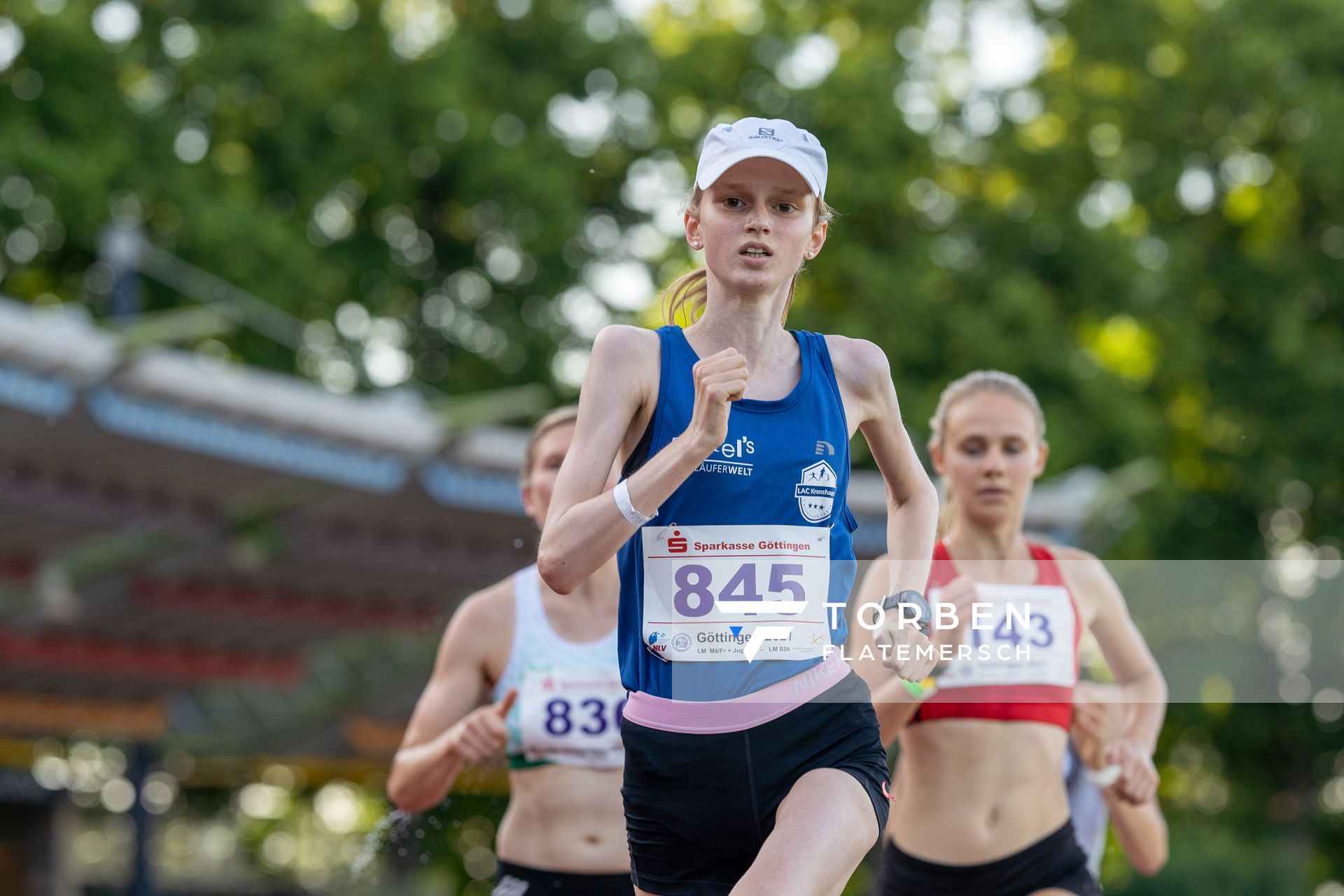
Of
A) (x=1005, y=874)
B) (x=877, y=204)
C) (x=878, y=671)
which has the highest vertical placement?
(x=877, y=204)

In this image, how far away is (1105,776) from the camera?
555 centimetres

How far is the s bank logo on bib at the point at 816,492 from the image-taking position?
3.52m

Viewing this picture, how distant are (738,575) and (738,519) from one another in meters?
0.11

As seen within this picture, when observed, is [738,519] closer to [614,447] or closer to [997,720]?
[614,447]

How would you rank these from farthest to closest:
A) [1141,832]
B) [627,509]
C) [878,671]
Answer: [1141,832], [878,671], [627,509]

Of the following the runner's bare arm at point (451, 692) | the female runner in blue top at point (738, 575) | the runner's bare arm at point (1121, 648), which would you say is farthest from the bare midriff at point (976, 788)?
the female runner in blue top at point (738, 575)

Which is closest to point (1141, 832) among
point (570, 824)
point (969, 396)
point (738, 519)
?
point (969, 396)

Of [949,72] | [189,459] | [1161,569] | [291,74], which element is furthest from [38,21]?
[1161,569]

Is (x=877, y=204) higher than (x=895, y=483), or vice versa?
(x=877, y=204)

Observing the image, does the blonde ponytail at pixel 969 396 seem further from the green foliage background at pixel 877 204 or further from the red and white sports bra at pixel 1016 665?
the green foliage background at pixel 877 204

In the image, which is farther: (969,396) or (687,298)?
(969,396)

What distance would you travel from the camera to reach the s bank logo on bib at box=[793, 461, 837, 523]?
3.52 meters

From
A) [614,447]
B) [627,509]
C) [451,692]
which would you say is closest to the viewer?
[627,509]

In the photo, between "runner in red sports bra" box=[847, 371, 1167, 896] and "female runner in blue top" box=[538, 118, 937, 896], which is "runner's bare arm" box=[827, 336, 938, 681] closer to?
"female runner in blue top" box=[538, 118, 937, 896]
